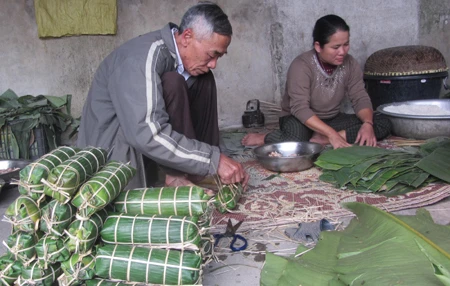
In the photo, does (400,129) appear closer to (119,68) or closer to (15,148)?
(119,68)

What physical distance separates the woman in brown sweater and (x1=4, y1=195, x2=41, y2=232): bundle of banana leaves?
242 centimetres

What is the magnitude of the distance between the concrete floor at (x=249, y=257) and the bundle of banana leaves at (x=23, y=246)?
2.25 ft

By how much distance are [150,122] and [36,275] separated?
87 centimetres

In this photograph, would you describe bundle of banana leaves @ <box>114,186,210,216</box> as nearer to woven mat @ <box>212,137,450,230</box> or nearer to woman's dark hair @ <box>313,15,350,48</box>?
woven mat @ <box>212,137,450,230</box>

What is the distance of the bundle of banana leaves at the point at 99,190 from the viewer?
61.1 inches

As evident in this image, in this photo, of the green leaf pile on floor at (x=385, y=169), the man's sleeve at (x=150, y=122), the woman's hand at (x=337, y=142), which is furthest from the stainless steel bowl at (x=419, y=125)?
the man's sleeve at (x=150, y=122)

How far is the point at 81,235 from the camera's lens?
1.54m

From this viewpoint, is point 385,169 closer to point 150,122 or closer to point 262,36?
point 150,122

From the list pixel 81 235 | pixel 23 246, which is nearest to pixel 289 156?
pixel 81 235

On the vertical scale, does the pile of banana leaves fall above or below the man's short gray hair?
below

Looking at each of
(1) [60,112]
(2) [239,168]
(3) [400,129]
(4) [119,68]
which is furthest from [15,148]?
(3) [400,129]

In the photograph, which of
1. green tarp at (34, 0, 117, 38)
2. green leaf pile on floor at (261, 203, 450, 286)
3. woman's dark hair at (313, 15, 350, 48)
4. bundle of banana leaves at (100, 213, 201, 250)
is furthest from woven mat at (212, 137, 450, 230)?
green tarp at (34, 0, 117, 38)

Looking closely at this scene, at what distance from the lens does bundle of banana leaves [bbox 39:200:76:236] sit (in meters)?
1.54

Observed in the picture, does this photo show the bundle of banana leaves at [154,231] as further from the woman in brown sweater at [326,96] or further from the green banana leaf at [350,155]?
the woman in brown sweater at [326,96]
